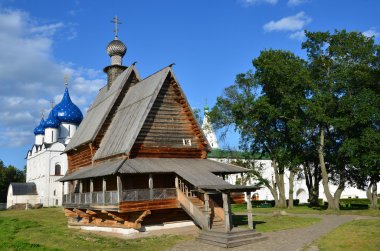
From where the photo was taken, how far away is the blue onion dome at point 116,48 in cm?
3206

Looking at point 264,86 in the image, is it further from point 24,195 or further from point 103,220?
point 24,195

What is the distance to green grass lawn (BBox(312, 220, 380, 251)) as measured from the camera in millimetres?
14509

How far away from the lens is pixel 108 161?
2205cm

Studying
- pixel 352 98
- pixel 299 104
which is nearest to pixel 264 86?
pixel 299 104

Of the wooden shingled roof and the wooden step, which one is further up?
the wooden shingled roof

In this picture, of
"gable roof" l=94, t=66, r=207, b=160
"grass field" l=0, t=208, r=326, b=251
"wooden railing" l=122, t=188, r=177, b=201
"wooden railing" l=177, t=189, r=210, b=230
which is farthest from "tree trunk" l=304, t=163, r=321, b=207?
"wooden railing" l=122, t=188, r=177, b=201

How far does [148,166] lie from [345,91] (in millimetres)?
21018

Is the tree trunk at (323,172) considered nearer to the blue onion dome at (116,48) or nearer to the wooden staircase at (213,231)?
the wooden staircase at (213,231)

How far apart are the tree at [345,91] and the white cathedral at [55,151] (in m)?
38.5

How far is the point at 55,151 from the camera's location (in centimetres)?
5762

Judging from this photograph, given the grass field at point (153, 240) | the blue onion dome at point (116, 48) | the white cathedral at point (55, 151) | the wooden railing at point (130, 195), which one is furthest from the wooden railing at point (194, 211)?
the white cathedral at point (55, 151)

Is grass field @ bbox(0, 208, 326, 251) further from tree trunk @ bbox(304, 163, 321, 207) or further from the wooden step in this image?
tree trunk @ bbox(304, 163, 321, 207)

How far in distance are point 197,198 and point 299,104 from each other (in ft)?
54.6

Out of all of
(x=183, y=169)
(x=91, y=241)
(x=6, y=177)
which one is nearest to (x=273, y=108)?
(x=183, y=169)
